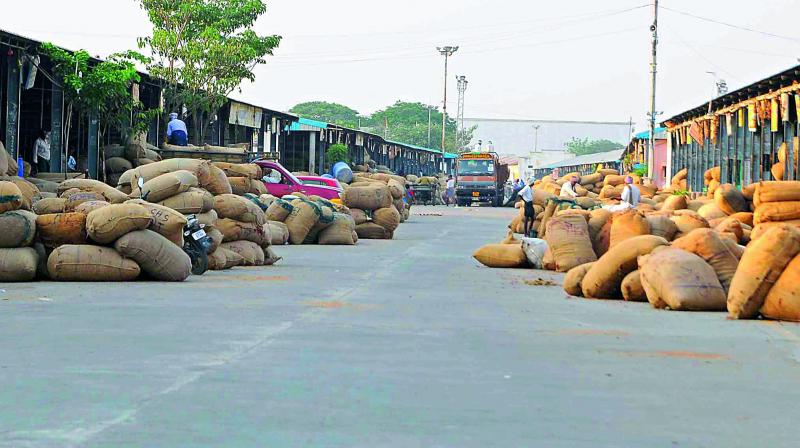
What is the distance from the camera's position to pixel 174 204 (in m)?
16.8

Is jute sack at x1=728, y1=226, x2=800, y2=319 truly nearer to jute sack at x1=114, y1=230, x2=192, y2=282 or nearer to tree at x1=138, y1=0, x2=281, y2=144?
jute sack at x1=114, y1=230, x2=192, y2=282

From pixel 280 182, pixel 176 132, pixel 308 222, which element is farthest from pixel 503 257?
pixel 280 182

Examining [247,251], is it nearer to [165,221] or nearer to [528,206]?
[165,221]

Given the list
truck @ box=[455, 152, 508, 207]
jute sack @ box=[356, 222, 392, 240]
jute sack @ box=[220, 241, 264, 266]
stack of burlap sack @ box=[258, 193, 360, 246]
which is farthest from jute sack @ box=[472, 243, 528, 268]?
truck @ box=[455, 152, 508, 207]

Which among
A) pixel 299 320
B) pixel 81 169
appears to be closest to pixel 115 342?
pixel 299 320

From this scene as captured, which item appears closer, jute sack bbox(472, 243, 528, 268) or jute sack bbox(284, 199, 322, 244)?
jute sack bbox(472, 243, 528, 268)

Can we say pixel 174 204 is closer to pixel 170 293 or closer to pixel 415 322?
pixel 170 293

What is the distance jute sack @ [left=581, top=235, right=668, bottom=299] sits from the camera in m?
13.1

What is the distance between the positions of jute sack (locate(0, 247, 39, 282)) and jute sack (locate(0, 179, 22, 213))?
0.50 meters

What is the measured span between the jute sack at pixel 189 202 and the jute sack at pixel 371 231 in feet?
36.3

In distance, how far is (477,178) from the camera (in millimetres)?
66250

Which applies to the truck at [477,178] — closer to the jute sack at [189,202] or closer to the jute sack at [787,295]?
the jute sack at [189,202]

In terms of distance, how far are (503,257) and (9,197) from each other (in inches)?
320

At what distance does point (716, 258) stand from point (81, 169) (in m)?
21.2
